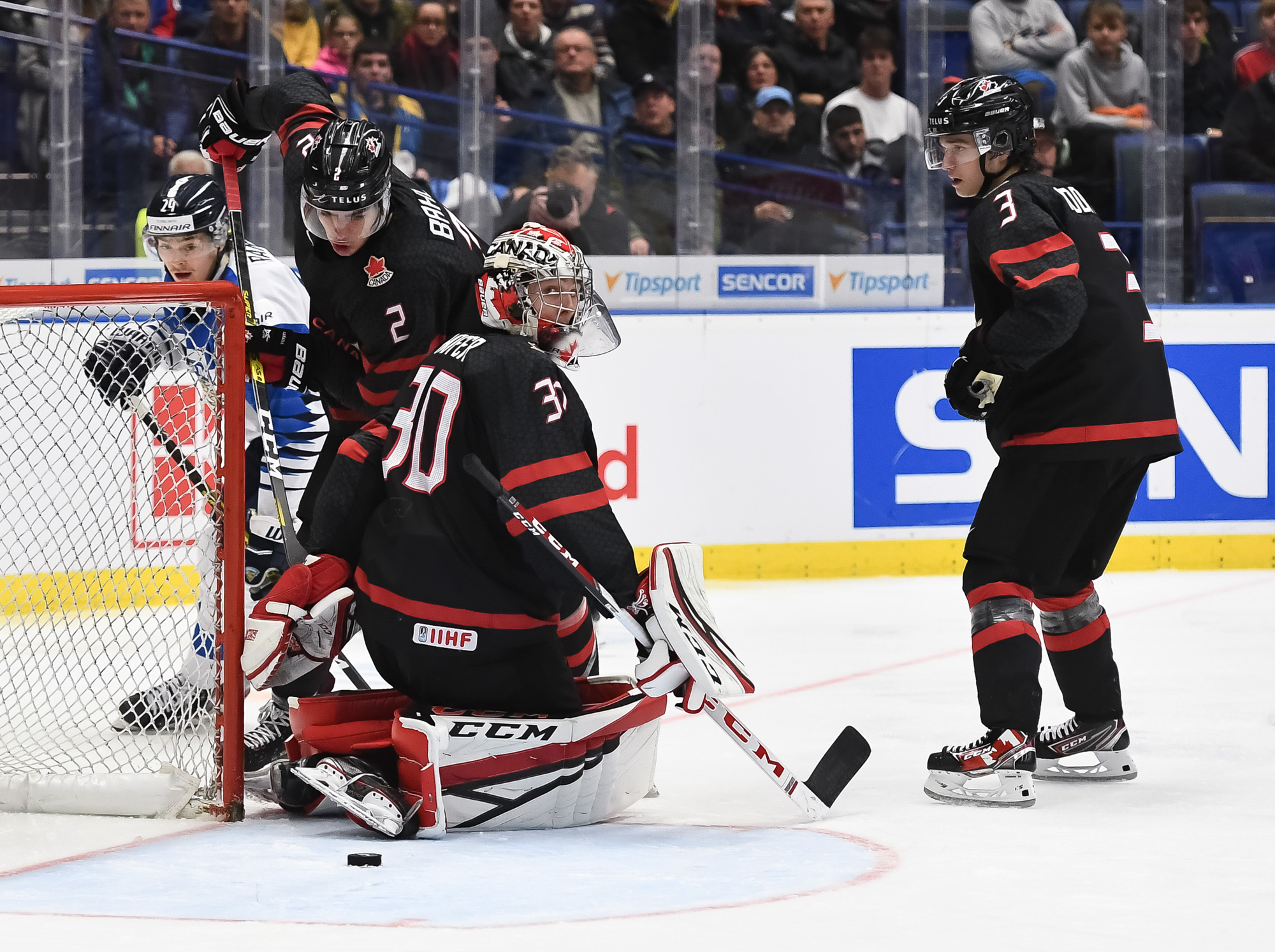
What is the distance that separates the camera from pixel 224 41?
234 inches

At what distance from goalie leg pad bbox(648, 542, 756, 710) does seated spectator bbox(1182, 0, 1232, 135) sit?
4.57 metres

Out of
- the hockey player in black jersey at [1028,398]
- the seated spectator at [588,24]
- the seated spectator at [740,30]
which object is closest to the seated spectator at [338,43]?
the seated spectator at [588,24]

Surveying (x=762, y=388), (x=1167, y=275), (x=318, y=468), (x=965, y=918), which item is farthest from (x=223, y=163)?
(x=1167, y=275)

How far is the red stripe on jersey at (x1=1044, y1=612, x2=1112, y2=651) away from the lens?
3127mm

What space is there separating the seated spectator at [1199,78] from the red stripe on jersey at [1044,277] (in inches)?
152

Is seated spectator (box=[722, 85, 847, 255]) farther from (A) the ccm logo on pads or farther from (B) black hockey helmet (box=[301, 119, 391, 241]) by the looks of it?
(A) the ccm logo on pads

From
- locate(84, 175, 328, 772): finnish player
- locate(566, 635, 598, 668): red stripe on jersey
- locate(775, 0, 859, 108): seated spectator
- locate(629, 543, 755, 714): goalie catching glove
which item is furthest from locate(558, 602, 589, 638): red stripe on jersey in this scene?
locate(775, 0, 859, 108): seated spectator

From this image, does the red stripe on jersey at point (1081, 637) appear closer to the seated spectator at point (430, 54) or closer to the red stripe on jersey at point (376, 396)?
the red stripe on jersey at point (376, 396)

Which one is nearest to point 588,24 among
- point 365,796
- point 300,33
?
point 300,33

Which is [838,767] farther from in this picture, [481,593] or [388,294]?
[388,294]

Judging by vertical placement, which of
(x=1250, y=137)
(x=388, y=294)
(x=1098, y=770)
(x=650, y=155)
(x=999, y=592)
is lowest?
(x=1098, y=770)

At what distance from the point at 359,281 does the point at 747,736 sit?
1.08 metres

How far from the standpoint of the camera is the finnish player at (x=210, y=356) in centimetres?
318

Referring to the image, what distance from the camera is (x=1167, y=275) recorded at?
628cm
